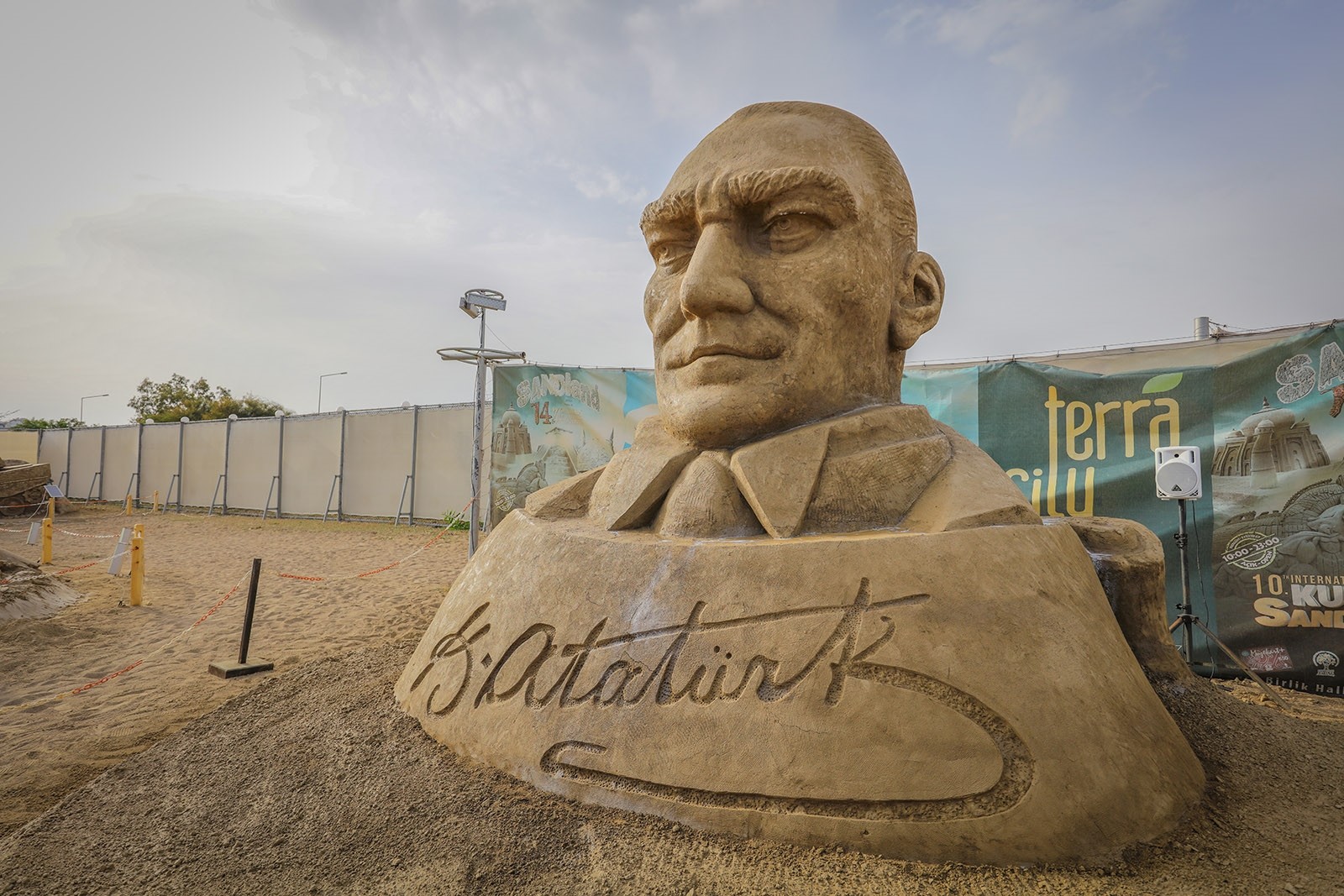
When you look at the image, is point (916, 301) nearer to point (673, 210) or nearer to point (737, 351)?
point (737, 351)

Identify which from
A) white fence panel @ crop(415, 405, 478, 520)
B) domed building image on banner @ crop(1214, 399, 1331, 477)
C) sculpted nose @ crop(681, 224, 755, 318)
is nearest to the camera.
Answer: sculpted nose @ crop(681, 224, 755, 318)

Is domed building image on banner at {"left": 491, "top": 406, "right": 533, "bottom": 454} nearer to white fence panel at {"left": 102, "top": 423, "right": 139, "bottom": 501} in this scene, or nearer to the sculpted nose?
the sculpted nose

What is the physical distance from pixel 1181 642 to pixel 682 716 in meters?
4.07

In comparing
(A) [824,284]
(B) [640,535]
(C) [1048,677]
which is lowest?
(C) [1048,677]

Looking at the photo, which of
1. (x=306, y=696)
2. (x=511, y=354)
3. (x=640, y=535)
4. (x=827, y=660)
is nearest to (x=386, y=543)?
(x=511, y=354)

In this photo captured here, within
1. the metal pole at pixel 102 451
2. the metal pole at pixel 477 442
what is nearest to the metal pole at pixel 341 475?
the metal pole at pixel 477 442

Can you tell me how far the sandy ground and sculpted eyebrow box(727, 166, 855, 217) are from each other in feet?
6.30

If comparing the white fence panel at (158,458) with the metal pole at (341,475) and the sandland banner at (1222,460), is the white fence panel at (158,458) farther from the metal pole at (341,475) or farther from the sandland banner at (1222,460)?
the sandland banner at (1222,460)

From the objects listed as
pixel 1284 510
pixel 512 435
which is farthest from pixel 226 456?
pixel 1284 510

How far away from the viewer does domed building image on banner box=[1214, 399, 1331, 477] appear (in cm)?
405

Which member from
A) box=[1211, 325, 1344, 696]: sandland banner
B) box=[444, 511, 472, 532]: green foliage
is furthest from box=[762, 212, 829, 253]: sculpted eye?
box=[444, 511, 472, 532]: green foliage

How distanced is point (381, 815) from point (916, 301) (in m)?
2.48

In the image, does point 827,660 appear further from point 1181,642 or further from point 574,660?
point 1181,642

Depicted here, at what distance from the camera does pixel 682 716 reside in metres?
1.82
